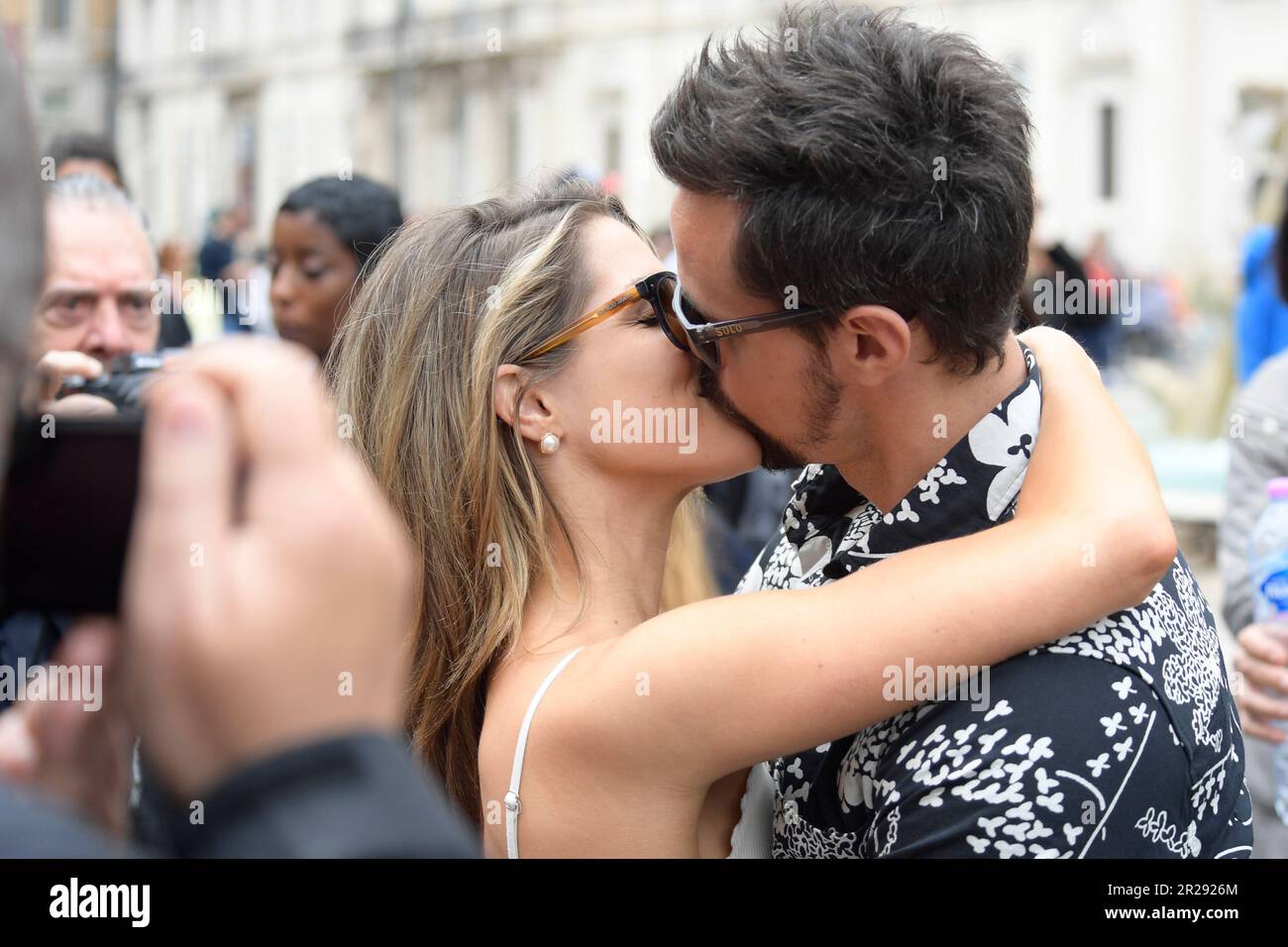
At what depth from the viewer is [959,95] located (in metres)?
1.72

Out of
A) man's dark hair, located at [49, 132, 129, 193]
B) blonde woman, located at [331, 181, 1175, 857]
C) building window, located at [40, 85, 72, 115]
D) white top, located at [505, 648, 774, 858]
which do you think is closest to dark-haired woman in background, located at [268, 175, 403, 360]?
man's dark hair, located at [49, 132, 129, 193]

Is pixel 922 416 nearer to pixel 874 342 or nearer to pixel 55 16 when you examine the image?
pixel 874 342

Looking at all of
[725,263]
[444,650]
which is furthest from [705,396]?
[444,650]

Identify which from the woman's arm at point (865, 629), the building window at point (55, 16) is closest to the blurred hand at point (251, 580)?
the woman's arm at point (865, 629)

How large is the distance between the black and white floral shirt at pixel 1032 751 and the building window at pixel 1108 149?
32409 mm

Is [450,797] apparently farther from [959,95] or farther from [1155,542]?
[959,95]

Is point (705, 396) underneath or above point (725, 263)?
underneath

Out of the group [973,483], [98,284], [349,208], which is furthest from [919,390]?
[349,208]

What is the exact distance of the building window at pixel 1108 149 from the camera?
3158cm

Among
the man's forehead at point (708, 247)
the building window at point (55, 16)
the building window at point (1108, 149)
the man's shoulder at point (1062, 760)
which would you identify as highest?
the building window at point (55, 16)

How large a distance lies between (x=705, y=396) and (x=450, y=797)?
75cm

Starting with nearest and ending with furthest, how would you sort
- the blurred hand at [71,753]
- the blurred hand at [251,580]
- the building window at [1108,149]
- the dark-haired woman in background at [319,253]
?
the blurred hand at [251,580] → the blurred hand at [71,753] → the dark-haired woman in background at [319,253] → the building window at [1108,149]

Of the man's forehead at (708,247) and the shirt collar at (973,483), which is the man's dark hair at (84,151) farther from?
the shirt collar at (973,483)

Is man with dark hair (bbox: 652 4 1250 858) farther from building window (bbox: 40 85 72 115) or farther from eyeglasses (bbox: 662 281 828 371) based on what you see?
building window (bbox: 40 85 72 115)
